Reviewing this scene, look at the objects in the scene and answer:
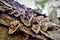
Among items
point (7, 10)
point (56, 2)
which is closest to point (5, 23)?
point (7, 10)

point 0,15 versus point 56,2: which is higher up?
point 0,15

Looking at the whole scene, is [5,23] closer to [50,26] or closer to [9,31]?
[9,31]

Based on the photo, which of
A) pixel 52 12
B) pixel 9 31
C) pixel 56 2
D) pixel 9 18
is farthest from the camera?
pixel 56 2

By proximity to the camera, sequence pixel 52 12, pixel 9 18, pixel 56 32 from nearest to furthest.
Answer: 1. pixel 9 18
2. pixel 56 32
3. pixel 52 12

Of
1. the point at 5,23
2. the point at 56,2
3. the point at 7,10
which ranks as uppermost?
the point at 7,10

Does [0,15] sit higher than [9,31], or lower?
higher

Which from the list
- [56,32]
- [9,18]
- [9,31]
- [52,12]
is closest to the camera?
[9,31]

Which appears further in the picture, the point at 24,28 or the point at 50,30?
the point at 50,30

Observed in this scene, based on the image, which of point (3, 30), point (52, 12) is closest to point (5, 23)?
point (3, 30)

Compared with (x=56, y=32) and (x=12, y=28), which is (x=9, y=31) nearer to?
(x=12, y=28)
